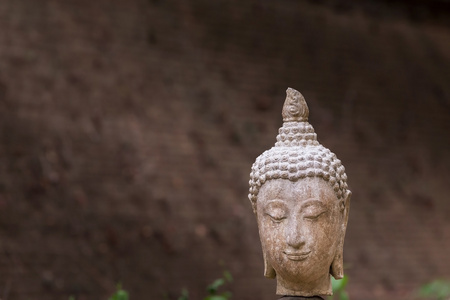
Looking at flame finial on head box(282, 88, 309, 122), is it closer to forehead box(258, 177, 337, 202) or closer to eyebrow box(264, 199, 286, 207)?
forehead box(258, 177, 337, 202)

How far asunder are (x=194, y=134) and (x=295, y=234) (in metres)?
4.05

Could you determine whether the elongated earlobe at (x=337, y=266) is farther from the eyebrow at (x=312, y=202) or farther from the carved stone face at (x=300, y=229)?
the eyebrow at (x=312, y=202)

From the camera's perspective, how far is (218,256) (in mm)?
7336

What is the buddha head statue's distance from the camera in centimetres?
354

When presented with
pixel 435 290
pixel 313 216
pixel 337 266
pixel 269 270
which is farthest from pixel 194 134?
pixel 313 216

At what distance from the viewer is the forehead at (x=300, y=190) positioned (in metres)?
3.57

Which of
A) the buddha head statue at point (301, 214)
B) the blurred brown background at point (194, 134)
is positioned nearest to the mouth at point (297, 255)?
the buddha head statue at point (301, 214)

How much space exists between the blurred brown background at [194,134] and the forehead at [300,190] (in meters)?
3.35

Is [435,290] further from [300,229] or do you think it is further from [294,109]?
[300,229]

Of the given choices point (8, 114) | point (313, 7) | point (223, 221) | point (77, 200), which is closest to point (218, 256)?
point (223, 221)

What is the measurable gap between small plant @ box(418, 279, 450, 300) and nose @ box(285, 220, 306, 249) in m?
5.04

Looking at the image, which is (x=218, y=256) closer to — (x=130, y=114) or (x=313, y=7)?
(x=130, y=114)

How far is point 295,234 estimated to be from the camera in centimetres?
351

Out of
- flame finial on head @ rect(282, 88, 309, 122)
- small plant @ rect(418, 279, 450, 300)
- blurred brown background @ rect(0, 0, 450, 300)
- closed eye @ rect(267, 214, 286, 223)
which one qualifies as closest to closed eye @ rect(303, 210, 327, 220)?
closed eye @ rect(267, 214, 286, 223)
